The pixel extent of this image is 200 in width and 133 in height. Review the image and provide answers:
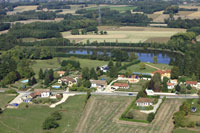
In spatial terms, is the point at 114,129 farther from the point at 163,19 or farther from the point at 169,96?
the point at 163,19

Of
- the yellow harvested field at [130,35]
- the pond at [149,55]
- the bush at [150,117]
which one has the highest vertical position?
the bush at [150,117]

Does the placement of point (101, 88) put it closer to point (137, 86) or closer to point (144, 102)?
point (137, 86)

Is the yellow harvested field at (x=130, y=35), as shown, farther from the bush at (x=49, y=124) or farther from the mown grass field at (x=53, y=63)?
the bush at (x=49, y=124)

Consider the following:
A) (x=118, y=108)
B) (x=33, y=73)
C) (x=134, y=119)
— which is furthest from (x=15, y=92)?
(x=134, y=119)

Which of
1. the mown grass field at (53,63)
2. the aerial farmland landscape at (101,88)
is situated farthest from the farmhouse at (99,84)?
the mown grass field at (53,63)

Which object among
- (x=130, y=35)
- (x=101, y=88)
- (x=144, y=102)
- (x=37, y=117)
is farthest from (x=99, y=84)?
(x=130, y=35)

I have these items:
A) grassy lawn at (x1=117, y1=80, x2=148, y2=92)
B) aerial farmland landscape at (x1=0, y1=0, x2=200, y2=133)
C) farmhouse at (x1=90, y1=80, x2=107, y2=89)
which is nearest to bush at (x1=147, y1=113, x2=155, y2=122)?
aerial farmland landscape at (x1=0, y1=0, x2=200, y2=133)
